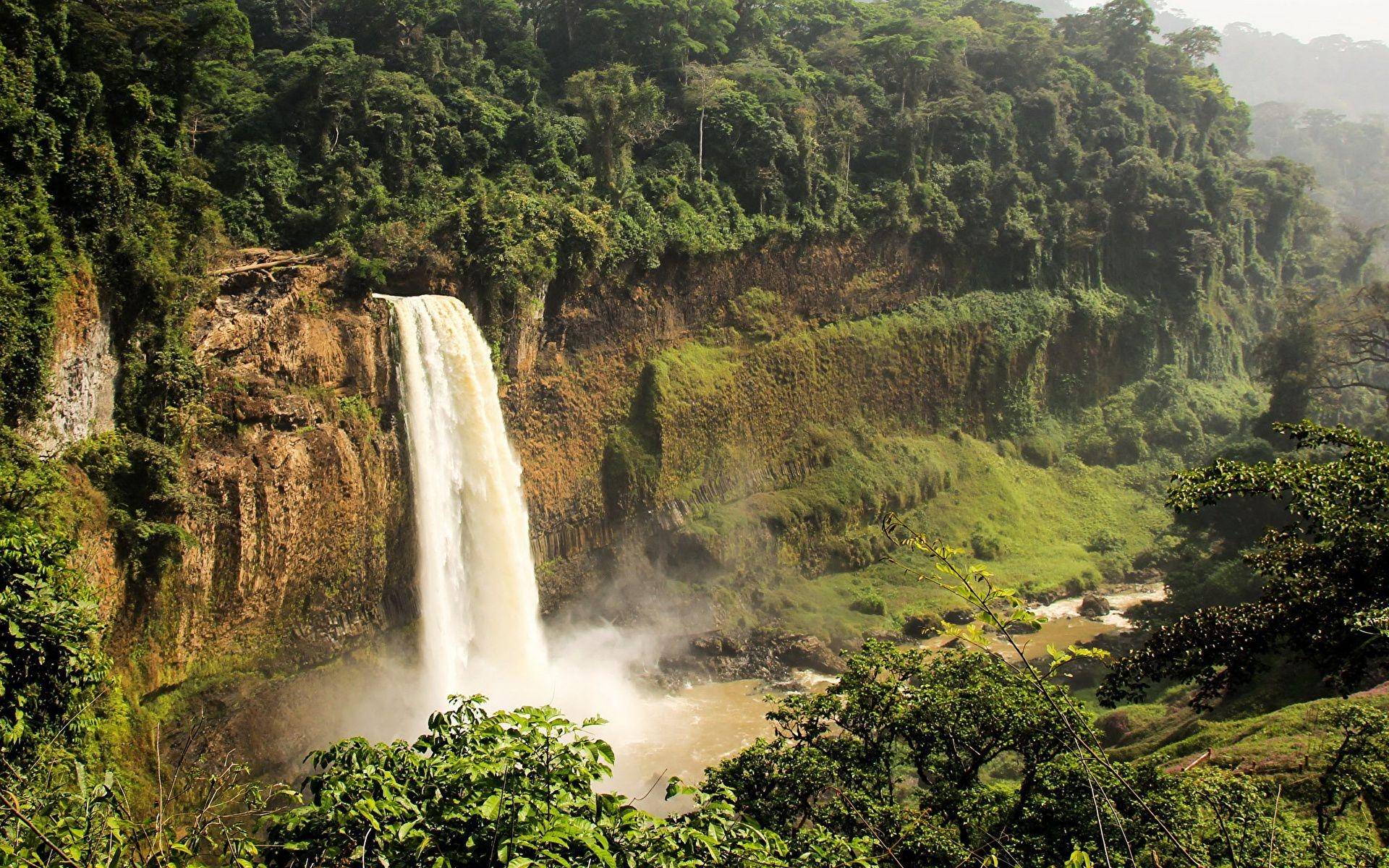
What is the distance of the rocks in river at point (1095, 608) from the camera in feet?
97.4

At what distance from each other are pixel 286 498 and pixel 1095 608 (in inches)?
925

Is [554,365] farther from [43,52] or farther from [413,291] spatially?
[43,52]

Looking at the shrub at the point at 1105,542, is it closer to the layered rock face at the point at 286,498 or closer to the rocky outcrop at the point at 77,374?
the layered rock face at the point at 286,498

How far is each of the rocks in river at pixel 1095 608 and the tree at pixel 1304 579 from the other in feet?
68.5

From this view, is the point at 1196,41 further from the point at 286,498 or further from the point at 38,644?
the point at 38,644

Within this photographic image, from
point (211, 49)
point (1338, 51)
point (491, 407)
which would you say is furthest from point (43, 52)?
point (1338, 51)

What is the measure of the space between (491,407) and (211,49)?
949 centimetres

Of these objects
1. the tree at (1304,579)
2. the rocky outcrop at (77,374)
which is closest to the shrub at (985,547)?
the tree at (1304,579)

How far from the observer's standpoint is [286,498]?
63.2 feet

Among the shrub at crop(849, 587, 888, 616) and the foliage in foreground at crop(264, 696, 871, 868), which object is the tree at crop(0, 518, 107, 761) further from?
the shrub at crop(849, 587, 888, 616)

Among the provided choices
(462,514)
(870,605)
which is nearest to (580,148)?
(462,514)

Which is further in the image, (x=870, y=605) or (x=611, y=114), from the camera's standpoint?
(x=870, y=605)

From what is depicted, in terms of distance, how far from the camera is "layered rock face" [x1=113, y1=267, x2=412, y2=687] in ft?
57.9

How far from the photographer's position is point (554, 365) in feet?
85.7
